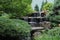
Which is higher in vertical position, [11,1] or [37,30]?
[11,1]

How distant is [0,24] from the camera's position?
7.47m

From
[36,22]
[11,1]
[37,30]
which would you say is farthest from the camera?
[36,22]

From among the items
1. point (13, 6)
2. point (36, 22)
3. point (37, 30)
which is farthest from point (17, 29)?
point (36, 22)

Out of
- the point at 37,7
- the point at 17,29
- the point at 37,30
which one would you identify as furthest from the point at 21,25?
the point at 37,7

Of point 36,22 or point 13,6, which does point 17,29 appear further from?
point 36,22

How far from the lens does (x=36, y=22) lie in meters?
13.6

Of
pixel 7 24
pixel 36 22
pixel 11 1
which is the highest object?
pixel 11 1

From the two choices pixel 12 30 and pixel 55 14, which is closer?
pixel 12 30

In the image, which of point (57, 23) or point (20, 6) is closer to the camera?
point (20, 6)

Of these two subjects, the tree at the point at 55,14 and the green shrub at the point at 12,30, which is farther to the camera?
the tree at the point at 55,14

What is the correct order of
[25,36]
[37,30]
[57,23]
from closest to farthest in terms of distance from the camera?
[25,36], [37,30], [57,23]

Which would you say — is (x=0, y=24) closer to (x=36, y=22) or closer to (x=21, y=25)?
(x=21, y=25)

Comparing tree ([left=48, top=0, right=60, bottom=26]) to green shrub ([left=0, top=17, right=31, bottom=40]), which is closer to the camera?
green shrub ([left=0, top=17, right=31, bottom=40])

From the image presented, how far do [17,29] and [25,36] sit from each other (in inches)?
22.2
